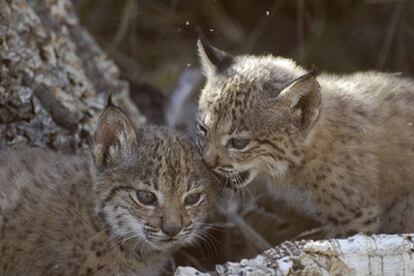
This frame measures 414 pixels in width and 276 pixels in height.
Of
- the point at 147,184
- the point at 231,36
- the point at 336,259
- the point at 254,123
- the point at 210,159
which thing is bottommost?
the point at 336,259

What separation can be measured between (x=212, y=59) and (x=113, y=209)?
55.6 inches

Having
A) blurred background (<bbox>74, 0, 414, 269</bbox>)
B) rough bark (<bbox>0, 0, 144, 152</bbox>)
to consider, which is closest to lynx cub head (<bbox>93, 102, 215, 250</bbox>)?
Answer: rough bark (<bbox>0, 0, 144, 152</bbox>)

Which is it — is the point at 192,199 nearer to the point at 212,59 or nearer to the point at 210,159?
the point at 210,159

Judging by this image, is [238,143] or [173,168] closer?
[173,168]

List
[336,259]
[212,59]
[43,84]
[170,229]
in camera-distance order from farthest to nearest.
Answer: [43,84] < [212,59] < [170,229] < [336,259]

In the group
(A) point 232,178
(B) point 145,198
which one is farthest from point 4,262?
(A) point 232,178

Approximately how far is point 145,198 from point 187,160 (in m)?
0.40

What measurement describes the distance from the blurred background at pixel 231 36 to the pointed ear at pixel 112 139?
193 centimetres

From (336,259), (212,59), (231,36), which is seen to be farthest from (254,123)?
(231,36)

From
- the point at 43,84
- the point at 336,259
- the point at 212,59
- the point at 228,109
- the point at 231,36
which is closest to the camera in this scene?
the point at 336,259

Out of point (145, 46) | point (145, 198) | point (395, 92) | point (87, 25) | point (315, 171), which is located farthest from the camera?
point (145, 46)

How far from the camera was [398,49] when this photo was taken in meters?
10.0

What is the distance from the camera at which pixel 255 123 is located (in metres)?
6.36

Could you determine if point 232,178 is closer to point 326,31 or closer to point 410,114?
point 410,114
